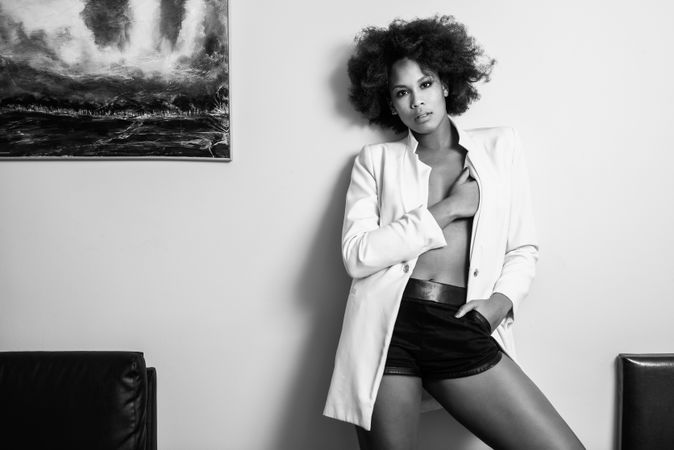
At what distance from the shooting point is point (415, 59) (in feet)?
6.70

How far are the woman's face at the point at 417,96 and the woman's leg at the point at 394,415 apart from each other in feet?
2.74

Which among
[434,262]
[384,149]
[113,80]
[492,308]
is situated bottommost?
[492,308]

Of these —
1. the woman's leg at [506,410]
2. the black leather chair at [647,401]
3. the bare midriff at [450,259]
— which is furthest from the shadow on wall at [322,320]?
the black leather chair at [647,401]

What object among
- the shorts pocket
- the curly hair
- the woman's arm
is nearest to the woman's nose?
the curly hair

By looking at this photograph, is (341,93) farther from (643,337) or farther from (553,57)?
(643,337)

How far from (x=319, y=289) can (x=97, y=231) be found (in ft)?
2.90

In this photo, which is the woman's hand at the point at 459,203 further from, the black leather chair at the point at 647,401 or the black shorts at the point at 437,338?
the black leather chair at the point at 647,401

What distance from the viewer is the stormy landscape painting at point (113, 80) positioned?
2.24 m

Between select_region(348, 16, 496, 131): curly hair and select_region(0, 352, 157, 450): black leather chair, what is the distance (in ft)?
4.04

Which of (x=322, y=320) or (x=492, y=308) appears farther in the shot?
(x=322, y=320)

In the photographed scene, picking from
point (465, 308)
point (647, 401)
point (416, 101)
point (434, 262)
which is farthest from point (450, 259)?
point (647, 401)

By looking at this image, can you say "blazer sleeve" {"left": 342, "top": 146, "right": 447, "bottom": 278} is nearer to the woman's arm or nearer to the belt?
the belt

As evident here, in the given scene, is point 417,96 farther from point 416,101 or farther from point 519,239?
point 519,239

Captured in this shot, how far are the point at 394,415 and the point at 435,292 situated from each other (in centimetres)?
40
